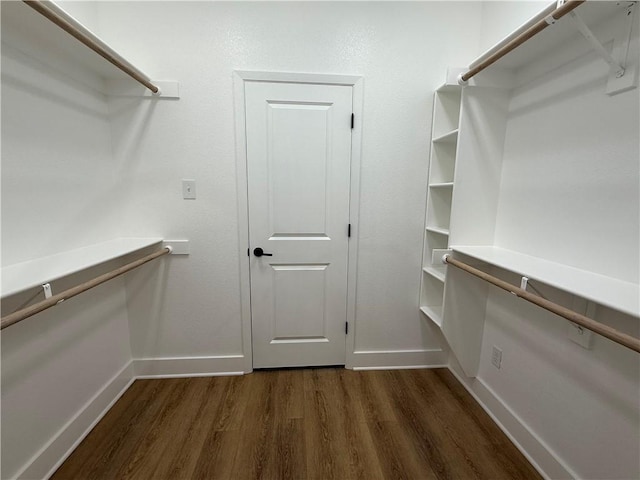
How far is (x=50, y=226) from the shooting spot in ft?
4.19

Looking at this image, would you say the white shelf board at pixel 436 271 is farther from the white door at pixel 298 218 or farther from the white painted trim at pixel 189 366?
the white painted trim at pixel 189 366

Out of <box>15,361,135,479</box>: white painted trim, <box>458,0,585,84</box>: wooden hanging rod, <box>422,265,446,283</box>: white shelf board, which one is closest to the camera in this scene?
<box>458,0,585,84</box>: wooden hanging rod

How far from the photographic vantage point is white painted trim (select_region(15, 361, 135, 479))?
1184 millimetres

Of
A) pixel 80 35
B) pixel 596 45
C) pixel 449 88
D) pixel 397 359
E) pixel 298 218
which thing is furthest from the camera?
pixel 397 359

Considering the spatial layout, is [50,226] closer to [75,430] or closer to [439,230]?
[75,430]

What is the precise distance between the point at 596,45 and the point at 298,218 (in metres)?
1.55

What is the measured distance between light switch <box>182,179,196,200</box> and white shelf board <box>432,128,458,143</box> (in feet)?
5.38

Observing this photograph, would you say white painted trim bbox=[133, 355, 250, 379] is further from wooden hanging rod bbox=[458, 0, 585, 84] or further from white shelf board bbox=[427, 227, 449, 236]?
wooden hanging rod bbox=[458, 0, 585, 84]

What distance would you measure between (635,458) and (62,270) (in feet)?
7.42

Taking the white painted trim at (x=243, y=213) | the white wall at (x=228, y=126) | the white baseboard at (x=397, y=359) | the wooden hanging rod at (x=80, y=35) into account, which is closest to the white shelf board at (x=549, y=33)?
the white wall at (x=228, y=126)

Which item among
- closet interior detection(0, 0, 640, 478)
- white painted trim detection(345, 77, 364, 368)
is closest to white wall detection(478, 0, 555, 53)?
closet interior detection(0, 0, 640, 478)

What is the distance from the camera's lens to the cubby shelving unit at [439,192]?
5.79ft

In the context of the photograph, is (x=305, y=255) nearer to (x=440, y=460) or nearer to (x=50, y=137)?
(x=440, y=460)

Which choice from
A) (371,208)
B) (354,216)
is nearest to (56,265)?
(354,216)
